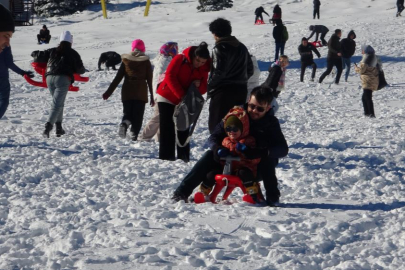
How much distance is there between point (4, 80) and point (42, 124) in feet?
8.72

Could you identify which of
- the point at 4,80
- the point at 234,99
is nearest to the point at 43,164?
the point at 4,80

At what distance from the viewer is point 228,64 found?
260 inches

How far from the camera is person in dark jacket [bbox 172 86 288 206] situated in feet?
16.5

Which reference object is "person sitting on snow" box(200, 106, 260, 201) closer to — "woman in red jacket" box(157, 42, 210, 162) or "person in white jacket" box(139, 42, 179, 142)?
"woman in red jacket" box(157, 42, 210, 162)

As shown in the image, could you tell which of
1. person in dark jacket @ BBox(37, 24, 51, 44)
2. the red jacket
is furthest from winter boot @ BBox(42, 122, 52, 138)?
person in dark jacket @ BBox(37, 24, 51, 44)

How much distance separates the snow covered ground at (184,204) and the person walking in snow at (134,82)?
1.46 ft

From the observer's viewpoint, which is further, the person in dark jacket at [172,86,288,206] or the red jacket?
the red jacket

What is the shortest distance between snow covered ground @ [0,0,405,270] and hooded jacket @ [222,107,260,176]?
342mm

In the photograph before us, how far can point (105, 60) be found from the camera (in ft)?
59.6

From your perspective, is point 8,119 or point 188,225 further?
point 8,119

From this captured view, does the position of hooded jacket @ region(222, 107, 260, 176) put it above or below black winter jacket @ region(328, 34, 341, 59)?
above

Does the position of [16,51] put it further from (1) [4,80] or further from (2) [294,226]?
(2) [294,226]

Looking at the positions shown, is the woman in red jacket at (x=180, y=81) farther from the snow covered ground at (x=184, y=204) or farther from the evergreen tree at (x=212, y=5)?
the evergreen tree at (x=212, y=5)

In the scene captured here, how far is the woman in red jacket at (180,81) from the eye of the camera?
6.69m
